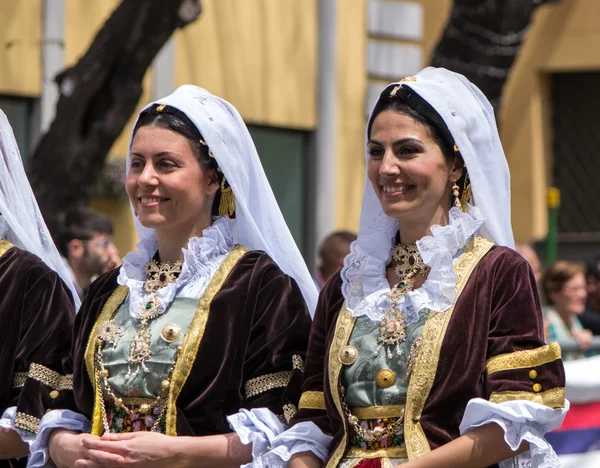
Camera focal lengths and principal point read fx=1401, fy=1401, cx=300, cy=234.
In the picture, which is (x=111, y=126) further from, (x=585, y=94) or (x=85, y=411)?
(x=585, y=94)

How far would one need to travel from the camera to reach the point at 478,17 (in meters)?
8.95

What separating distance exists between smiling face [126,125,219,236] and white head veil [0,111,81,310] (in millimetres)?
620

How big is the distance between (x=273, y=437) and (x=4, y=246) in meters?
1.23

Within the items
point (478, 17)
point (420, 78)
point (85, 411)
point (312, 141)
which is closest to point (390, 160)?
point (420, 78)

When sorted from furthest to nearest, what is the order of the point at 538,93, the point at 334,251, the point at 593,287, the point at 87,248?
the point at 538,93 → the point at 593,287 → the point at 334,251 → the point at 87,248

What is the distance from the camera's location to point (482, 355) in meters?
3.62

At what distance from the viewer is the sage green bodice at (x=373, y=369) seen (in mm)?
3707

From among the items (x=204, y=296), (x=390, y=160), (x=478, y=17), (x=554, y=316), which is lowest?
(x=554, y=316)

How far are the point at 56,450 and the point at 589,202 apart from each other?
1051 centimetres

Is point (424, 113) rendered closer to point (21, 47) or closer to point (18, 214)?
point (18, 214)

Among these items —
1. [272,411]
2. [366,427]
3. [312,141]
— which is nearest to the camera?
[366,427]

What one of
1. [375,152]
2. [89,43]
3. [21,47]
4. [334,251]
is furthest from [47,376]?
[89,43]

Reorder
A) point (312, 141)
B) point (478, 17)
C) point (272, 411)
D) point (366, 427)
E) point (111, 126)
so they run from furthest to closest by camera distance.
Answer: point (312, 141) → point (478, 17) → point (111, 126) → point (272, 411) → point (366, 427)

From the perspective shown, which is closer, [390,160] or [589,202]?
[390,160]
